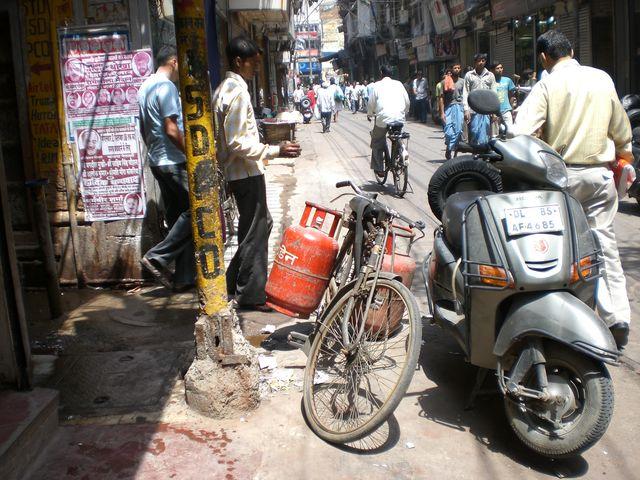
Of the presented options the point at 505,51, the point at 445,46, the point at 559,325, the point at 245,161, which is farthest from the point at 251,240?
the point at 445,46

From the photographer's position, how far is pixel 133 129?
5805 mm

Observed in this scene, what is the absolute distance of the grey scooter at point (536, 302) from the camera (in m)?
2.98

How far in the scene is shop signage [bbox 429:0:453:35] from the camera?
2827 centimetres

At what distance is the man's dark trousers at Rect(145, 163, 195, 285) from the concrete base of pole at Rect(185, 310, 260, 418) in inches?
66.1

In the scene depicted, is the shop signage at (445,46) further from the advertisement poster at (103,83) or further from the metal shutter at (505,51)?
the advertisement poster at (103,83)

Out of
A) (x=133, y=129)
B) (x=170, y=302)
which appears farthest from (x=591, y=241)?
(x=133, y=129)

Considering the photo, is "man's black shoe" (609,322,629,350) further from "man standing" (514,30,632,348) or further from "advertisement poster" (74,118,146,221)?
"advertisement poster" (74,118,146,221)

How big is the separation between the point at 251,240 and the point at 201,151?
4.99 feet

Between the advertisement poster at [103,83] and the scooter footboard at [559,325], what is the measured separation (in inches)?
146

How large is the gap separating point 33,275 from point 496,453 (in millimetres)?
4150

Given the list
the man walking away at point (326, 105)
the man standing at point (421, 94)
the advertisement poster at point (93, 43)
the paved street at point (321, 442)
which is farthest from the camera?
the man standing at point (421, 94)

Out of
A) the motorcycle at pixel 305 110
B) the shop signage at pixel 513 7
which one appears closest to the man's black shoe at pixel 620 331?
the shop signage at pixel 513 7

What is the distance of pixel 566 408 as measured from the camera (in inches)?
120

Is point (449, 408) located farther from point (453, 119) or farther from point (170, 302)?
point (453, 119)
